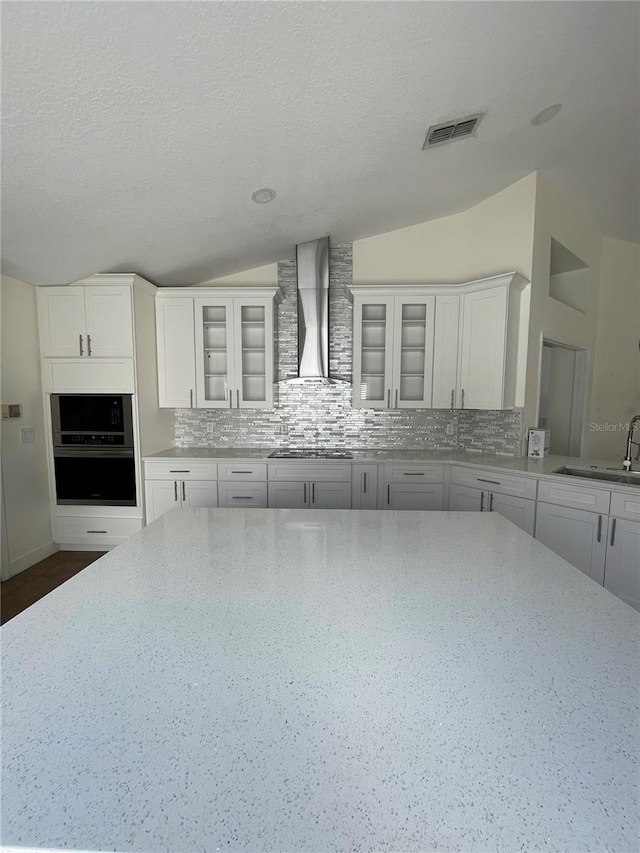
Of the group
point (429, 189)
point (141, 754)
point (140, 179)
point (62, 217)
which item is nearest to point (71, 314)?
point (62, 217)

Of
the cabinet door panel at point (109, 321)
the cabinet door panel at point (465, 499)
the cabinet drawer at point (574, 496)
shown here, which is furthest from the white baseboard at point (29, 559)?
the cabinet drawer at point (574, 496)

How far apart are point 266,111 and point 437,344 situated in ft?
7.23

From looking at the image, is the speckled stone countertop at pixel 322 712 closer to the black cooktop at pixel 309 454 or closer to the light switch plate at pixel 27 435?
the black cooktop at pixel 309 454

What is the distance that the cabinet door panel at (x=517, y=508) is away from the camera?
8.82 feet

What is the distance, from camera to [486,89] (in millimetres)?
2018

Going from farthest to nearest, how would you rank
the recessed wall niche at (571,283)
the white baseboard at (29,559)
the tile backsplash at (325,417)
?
the recessed wall niche at (571,283)
the tile backsplash at (325,417)
the white baseboard at (29,559)

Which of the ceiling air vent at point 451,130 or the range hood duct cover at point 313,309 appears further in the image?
the range hood duct cover at point 313,309

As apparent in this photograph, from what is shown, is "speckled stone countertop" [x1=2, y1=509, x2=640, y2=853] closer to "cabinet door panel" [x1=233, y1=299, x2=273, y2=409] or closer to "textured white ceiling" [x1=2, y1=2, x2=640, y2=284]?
"textured white ceiling" [x1=2, y1=2, x2=640, y2=284]

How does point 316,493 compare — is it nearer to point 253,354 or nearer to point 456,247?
point 253,354

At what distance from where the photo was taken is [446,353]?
3412mm

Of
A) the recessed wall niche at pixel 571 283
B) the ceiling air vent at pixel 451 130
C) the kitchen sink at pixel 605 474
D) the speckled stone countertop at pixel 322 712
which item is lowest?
the kitchen sink at pixel 605 474

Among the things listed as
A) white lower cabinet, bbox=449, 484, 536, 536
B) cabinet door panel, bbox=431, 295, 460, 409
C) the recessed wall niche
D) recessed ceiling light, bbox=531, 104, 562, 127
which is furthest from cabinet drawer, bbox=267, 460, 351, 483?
the recessed wall niche

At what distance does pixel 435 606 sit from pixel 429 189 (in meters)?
3.16

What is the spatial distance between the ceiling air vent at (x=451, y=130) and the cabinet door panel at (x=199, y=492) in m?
2.93
